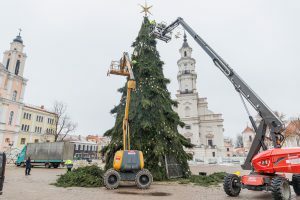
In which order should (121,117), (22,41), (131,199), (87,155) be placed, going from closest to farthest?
(131,199) → (121,117) → (22,41) → (87,155)

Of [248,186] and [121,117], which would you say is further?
[121,117]

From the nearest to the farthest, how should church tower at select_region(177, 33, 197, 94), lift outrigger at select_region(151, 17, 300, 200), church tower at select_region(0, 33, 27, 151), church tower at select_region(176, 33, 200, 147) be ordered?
1. lift outrigger at select_region(151, 17, 300, 200)
2. church tower at select_region(0, 33, 27, 151)
3. church tower at select_region(176, 33, 200, 147)
4. church tower at select_region(177, 33, 197, 94)

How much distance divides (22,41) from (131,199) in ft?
198

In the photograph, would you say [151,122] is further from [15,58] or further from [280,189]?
[15,58]

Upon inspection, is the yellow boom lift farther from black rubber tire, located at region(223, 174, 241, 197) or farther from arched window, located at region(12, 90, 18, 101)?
arched window, located at region(12, 90, 18, 101)

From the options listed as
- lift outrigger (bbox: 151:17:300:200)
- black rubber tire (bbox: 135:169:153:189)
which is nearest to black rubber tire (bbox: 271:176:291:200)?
lift outrigger (bbox: 151:17:300:200)

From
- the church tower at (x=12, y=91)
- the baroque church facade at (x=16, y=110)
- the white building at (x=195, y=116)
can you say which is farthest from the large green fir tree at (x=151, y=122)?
the white building at (x=195, y=116)

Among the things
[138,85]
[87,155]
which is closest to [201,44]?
[138,85]

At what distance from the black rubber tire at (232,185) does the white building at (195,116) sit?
182ft

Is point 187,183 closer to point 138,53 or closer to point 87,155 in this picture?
point 138,53

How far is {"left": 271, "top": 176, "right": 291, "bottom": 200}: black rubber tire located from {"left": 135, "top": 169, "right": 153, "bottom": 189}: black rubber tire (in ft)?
20.8

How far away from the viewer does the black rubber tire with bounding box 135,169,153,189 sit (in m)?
12.4

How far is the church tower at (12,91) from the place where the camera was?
4844 cm

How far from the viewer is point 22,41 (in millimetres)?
56094
